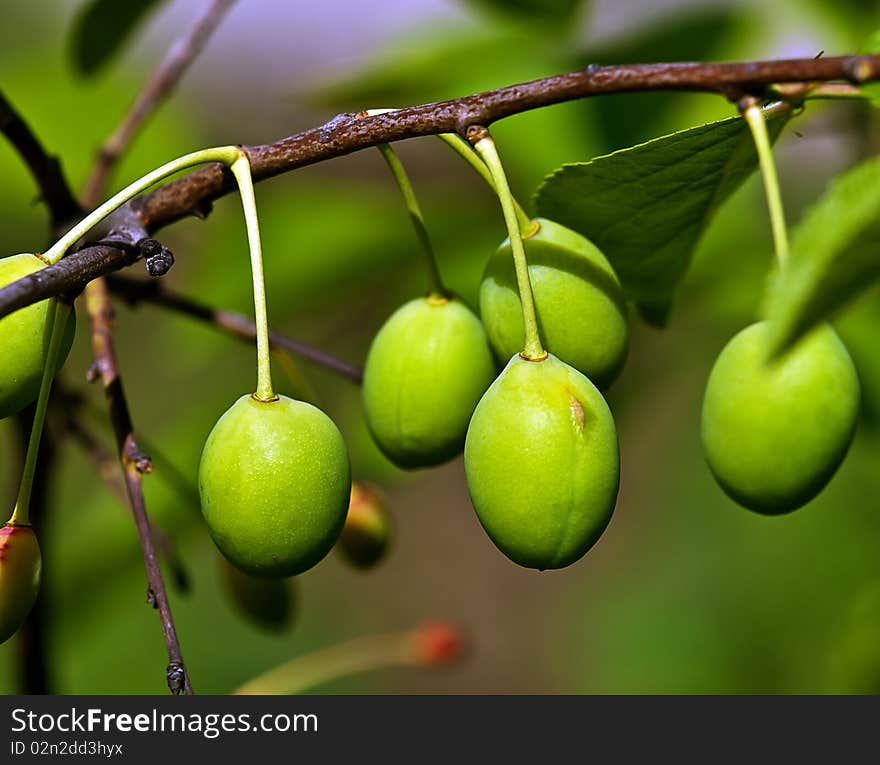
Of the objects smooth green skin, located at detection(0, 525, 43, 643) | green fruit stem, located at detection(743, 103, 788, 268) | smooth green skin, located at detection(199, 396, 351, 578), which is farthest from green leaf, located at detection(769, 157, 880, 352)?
smooth green skin, located at detection(0, 525, 43, 643)

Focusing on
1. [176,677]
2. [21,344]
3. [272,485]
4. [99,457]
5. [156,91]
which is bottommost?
[176,677]

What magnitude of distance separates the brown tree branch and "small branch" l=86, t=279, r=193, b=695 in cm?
24

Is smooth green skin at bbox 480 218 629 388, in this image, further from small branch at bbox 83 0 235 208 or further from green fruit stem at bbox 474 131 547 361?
small branch at bbox 83 0 235 208

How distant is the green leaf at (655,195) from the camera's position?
998mm

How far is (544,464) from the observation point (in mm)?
889

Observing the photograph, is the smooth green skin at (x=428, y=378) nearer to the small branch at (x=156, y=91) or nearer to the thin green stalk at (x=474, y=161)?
the thin green stalk at (x=474, y=161)

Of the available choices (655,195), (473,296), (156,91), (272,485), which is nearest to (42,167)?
(156,91)

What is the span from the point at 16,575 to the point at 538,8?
147 centimetres

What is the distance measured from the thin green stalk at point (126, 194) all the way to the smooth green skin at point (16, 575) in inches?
9.9

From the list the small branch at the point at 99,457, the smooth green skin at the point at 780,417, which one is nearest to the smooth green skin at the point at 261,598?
the small branch at the point at 99,457

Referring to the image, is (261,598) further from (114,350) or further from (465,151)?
(465,151)

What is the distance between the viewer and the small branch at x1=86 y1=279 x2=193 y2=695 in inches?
37.3

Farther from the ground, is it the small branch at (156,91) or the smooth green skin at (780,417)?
the small branch at (156,91)

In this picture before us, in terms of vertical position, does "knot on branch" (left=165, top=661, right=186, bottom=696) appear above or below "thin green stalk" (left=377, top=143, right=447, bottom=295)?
below
